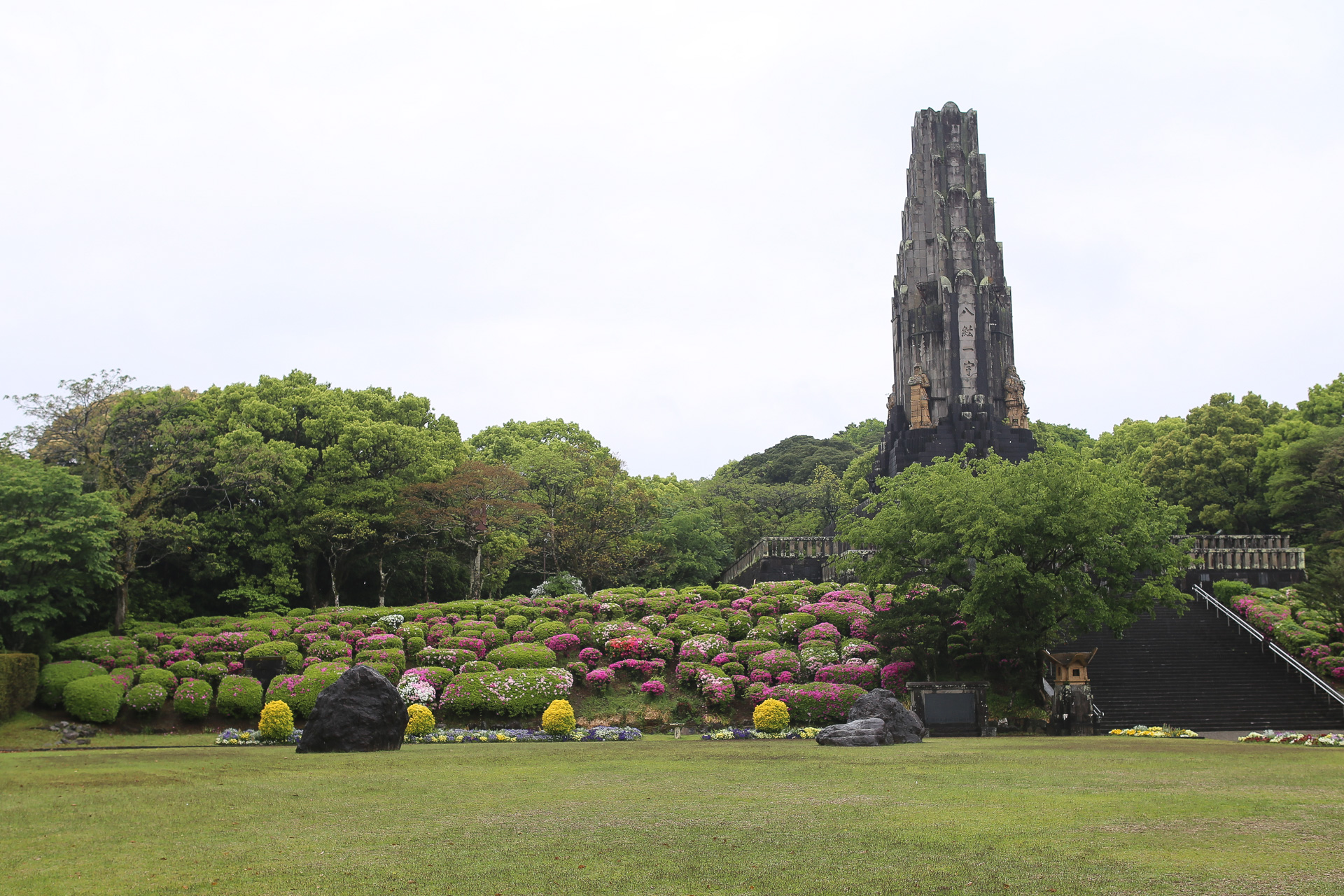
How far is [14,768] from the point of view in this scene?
48.2ft

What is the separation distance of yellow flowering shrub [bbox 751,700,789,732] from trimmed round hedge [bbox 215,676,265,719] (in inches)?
492

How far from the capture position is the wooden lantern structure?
2311 cm

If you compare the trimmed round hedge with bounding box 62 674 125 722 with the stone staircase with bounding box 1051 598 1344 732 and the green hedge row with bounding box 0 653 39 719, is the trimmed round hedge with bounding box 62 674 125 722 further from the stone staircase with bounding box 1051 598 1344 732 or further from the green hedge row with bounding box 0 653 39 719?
the stone staircase with bounding box 1051 598 1344 732

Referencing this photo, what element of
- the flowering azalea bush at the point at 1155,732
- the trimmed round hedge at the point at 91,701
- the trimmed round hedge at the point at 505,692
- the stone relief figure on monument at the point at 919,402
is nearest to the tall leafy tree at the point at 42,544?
the trimmed round hedge at the point at 91,701

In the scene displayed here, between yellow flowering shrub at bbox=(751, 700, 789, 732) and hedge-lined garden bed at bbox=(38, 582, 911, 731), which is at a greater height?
hedge-lined garden bed at bbox=(38, 582, 911, 731)

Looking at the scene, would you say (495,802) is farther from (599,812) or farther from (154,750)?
(154,750)

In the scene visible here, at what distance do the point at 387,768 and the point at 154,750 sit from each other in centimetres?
699

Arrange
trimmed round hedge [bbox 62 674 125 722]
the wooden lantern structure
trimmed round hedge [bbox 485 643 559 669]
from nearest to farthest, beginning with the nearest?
the wooden lantern structure < trimmed round hedge [bbox 62 674 125 722] < trimmed round hedge [bbox 485 643 559 669]

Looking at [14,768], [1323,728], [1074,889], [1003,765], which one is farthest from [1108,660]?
[14,768]

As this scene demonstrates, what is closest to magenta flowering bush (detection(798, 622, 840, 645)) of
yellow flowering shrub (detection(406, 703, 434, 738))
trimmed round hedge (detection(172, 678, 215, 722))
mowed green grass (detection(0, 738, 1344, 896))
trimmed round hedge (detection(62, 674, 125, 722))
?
yellow flowering shrub (detection(406, 703, 434, 738))

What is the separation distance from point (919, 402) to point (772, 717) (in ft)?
86.6

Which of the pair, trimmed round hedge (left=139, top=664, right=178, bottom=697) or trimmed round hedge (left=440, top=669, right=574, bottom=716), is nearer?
trimmed round hedge (left=440, top=669, right=574, bottom=716)

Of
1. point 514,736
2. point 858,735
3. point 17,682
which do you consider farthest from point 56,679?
point 858,735

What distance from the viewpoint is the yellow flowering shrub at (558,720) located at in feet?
72.7
